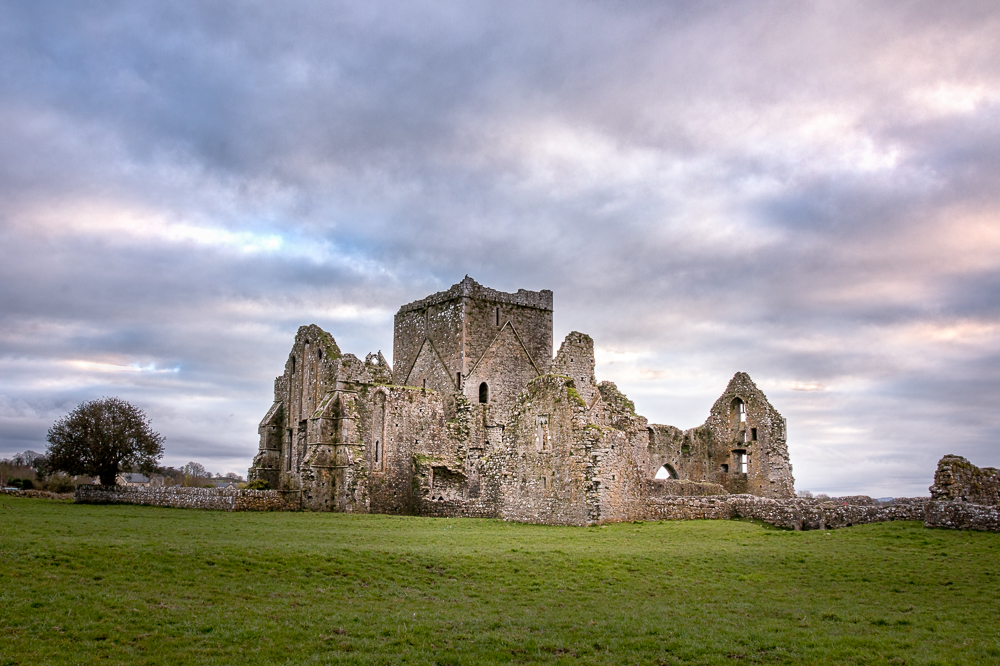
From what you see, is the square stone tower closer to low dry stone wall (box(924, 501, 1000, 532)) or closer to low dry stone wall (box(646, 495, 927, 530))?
low dry stone wall (box(646, 495, 927, 530))

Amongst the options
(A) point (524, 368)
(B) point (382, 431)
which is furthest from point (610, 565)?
(A) point (524, 368)

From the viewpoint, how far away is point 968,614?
12977mm

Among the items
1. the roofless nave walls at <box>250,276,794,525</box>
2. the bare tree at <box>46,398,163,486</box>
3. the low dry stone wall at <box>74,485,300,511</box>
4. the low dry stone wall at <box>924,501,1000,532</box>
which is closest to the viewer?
the low dry stone wall at <box>924,501,1000,532</box>

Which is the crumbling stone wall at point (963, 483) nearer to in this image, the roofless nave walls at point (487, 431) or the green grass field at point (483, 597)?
the green grass field at point (483, 597)

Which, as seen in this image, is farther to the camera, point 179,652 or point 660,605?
point 660,605

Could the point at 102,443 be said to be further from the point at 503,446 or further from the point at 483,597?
the point at 483,597

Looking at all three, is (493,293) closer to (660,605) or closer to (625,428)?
(625,428)

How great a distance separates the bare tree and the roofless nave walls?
7707mm

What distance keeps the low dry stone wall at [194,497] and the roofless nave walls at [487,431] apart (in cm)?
123

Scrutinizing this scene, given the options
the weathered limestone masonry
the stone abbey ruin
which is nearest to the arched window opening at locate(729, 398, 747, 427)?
the stone abbey ruin

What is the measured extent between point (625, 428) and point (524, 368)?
8.10 meters

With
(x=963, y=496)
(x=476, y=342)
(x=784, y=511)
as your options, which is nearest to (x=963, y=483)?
(x=963, y=496)

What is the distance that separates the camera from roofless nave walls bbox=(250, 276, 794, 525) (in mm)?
27109

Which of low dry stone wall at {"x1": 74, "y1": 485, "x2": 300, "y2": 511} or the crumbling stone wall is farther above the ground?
the crumbling stone wall
